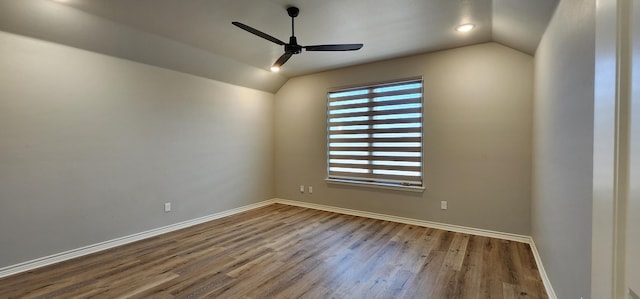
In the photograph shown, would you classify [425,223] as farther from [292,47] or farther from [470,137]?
[292,47]

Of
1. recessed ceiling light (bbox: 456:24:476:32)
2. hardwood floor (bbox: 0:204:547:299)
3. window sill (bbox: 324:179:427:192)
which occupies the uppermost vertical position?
recessed ceiling light (bbox: 456:24:476:32)

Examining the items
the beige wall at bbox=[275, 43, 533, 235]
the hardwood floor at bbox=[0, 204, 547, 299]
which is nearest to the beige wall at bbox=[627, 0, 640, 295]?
the hardwood floor at bbox=[0, 204, 547, 299]

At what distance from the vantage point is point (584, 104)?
1.54m

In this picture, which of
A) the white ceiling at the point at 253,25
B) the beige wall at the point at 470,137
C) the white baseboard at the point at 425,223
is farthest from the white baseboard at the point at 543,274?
the white ceiling at the point at 253,25

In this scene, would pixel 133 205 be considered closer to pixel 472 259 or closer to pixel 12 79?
pixel 12 79

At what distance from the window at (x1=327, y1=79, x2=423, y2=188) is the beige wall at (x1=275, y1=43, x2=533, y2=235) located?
0.54 feet

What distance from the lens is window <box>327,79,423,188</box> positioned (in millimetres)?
4207

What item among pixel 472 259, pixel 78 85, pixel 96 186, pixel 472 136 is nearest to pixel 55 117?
pixel 78 85

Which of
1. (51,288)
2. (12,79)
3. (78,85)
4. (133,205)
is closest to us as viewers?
(51,288)

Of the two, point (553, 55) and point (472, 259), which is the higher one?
point (553, 55)

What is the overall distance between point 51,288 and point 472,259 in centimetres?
409

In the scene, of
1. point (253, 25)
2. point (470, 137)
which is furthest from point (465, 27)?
point (253, 25)

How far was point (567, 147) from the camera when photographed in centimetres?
185

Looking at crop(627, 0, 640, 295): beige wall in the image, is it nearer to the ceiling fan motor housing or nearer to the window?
Result: the ceiling fan motor housing
